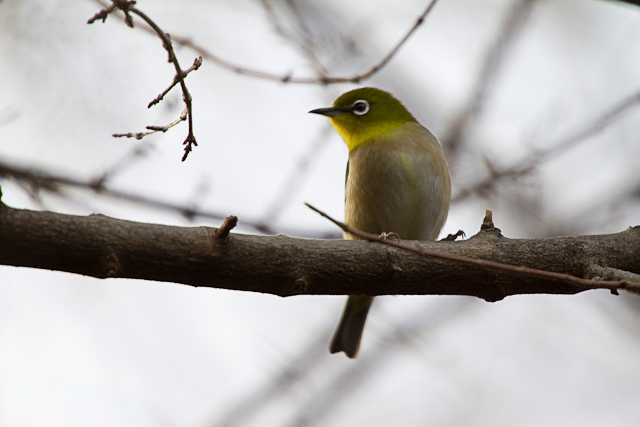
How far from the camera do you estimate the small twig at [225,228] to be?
11.1 ft

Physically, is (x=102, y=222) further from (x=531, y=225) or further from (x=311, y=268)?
(x=531, y=225)

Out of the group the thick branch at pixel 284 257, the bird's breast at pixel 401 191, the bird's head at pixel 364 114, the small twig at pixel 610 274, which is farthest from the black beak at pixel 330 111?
the small twig at pixel 610 274

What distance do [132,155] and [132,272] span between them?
194cm

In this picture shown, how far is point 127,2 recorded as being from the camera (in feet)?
11.1

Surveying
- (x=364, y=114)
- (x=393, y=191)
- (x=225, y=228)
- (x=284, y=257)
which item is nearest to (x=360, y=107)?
(x=364, y=114)

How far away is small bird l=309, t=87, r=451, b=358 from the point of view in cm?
654

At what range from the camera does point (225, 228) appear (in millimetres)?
3422

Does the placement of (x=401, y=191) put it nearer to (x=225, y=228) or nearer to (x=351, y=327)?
(x=351, y=327)

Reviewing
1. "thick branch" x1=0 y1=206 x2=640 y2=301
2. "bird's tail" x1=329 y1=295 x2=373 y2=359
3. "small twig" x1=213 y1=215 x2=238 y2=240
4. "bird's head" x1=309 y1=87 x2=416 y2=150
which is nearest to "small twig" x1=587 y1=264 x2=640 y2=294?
"thick branch" x1=0 y1=206 x2=640 y2=301

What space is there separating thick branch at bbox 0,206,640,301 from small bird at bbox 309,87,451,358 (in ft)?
7.08

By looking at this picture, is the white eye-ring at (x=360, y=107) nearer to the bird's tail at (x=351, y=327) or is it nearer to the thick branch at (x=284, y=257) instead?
the bird's tail at (x=351, y=327)

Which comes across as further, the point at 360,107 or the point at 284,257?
the point at 360,107

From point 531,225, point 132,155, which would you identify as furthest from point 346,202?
point 531,225

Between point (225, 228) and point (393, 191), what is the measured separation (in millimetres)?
3299
